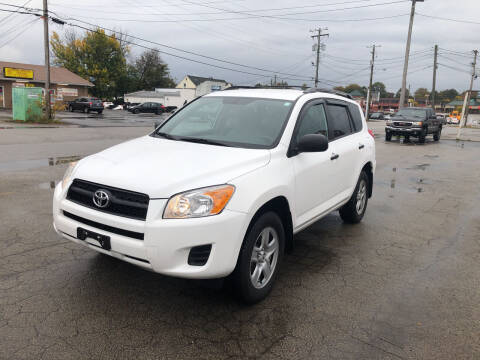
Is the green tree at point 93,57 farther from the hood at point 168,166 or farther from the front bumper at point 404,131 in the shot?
the hood at point 168,166

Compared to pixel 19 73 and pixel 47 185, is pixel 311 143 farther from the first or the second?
pixel 19 73

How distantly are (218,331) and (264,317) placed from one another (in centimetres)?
42

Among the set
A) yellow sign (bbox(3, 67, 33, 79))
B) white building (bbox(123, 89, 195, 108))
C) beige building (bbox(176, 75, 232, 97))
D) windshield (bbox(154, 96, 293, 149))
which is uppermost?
beige building (bbox(176, 75, 232, 97))

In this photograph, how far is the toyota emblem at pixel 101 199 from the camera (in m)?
3.13

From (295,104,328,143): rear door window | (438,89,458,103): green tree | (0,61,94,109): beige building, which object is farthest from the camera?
(438,89,458,103): green tree

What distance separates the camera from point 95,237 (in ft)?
10.4

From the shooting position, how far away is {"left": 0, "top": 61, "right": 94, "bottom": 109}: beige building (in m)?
40.2

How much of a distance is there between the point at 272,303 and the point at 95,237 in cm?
157

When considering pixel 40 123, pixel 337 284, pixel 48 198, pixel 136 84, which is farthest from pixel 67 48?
pixel 337 284

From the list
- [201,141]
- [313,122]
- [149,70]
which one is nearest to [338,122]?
[313,122]

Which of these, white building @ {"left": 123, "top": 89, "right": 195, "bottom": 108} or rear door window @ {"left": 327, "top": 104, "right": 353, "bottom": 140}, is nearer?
rear door window @ {"left": 327, "top": 104, "right": 353, "bottom": 140}

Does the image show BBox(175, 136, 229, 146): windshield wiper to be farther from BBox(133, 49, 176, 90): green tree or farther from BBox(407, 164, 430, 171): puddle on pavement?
BBox(133, 49, 176, 90): green tree

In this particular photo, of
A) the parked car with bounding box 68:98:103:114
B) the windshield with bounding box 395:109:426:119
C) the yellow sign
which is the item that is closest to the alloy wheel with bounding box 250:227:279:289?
the windshield with bounding box 395:109:426:119

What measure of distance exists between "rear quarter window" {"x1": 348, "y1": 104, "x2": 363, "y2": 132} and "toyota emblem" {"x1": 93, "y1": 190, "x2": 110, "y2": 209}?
12.2 feet
